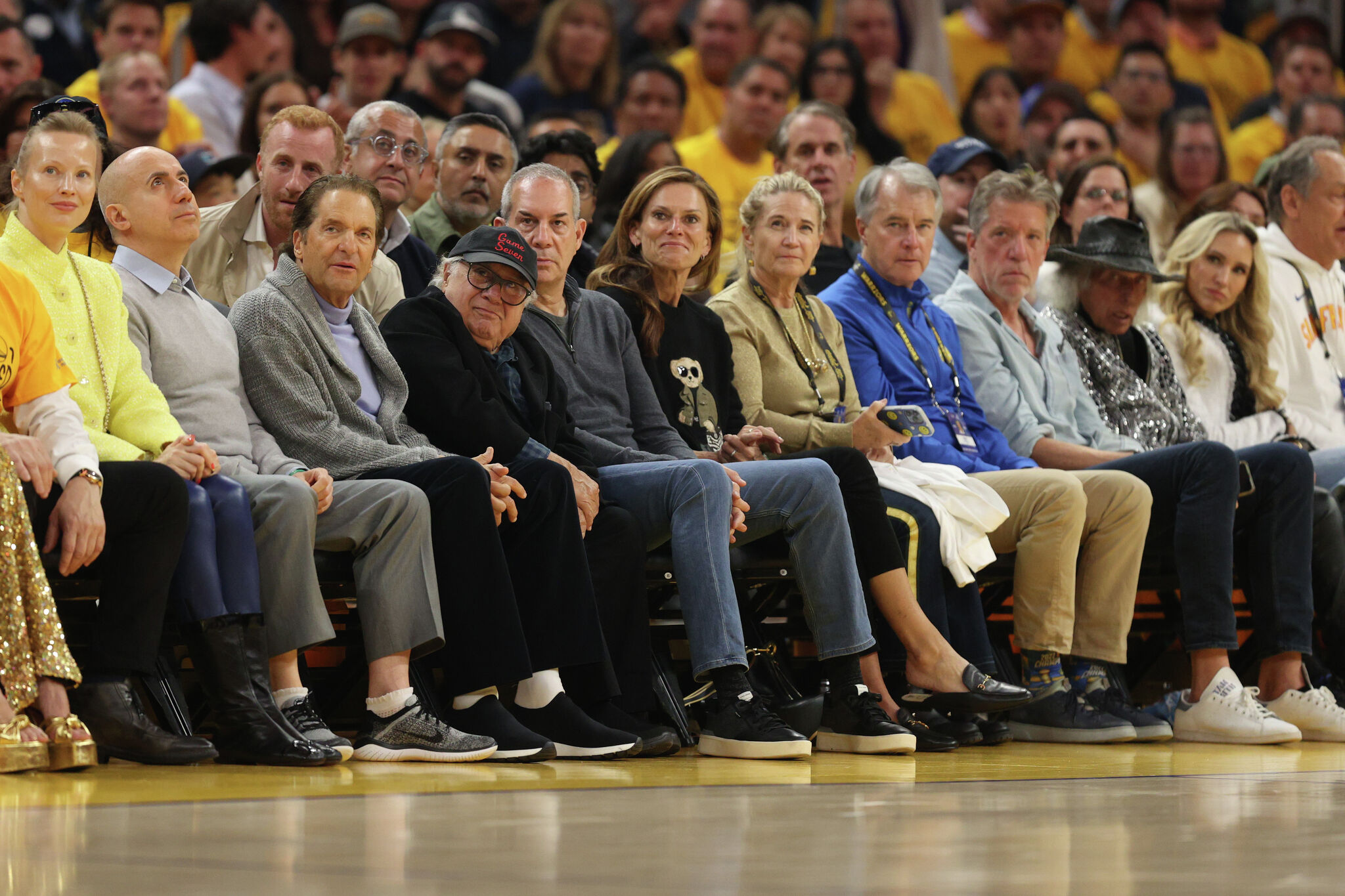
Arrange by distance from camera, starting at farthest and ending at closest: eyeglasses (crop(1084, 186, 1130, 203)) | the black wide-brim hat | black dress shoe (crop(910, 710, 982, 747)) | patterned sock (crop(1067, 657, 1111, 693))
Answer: eyeglasses (crop(1084, 186, 1130, 203)) < the black wide-brim hat < patterned sock (crop(1067, 657, 1111, 693)) < black dress shoe (crop(910, 710, 982, 747))

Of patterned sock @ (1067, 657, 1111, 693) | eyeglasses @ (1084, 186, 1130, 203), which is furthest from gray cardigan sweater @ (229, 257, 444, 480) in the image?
eyeglasses @ (1084, 186, 1130, 203)

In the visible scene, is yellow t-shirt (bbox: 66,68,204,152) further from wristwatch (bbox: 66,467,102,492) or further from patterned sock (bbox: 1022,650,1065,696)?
patterned sock (bbox: 1022,650,1065,696)

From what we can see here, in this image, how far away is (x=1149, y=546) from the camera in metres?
5.15

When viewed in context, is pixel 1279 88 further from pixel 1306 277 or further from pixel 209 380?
pixel 209 380

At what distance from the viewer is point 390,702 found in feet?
12.4

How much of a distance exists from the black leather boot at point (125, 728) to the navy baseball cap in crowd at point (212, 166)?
2.50 meters

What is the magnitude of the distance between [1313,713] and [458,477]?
269 cm

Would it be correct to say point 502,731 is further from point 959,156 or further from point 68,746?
point 959,156

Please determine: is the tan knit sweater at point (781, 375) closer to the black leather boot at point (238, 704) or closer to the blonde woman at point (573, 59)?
the black leather boot at point (238, 704)

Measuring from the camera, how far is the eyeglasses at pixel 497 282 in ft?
14.0

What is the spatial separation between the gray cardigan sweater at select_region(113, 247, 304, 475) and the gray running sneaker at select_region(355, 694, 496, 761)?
0.63m

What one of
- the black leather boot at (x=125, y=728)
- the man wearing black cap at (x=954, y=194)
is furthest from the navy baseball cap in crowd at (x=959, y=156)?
the black leather boot at (x=125, y=728)

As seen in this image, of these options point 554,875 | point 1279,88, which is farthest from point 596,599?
point 1279,88

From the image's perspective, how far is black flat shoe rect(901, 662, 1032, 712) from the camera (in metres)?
4.34
